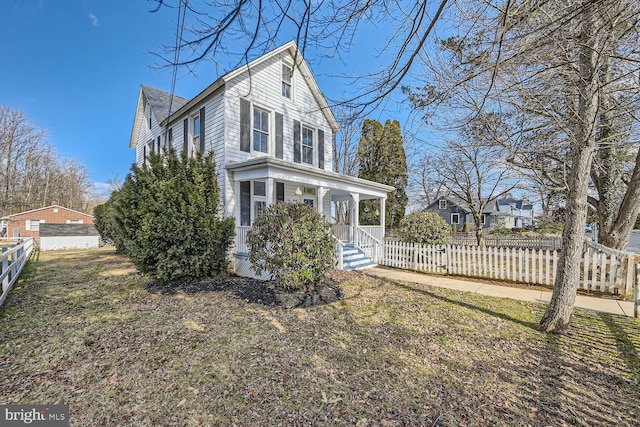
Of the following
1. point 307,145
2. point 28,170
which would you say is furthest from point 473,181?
point 28,170

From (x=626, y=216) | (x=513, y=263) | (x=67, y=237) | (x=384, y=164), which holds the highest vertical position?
(x=384, y=164)

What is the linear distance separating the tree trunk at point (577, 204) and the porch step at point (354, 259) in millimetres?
5899

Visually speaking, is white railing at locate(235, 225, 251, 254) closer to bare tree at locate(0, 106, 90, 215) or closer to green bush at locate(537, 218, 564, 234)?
green bush at locate(537, 218, 564, 234)

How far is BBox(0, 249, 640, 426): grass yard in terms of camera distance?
8.06 ft

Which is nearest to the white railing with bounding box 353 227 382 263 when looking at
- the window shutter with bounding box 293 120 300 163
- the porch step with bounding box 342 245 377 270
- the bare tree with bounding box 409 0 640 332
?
the porch step with bounding box 342 245 377 270

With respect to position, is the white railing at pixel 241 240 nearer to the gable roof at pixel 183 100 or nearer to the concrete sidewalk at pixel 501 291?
the concrete sidewalk at pixel 501 291

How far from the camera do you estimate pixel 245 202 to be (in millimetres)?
9547

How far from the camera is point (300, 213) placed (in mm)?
6227

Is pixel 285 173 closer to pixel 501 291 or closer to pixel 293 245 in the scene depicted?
pixel 293 245

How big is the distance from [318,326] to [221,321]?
5.71 feet

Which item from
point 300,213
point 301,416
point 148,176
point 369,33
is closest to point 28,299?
point 148,176

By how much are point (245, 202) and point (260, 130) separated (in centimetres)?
282

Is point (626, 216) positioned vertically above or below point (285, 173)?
below

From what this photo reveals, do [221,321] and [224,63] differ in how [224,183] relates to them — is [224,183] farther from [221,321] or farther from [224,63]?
[224,63]
